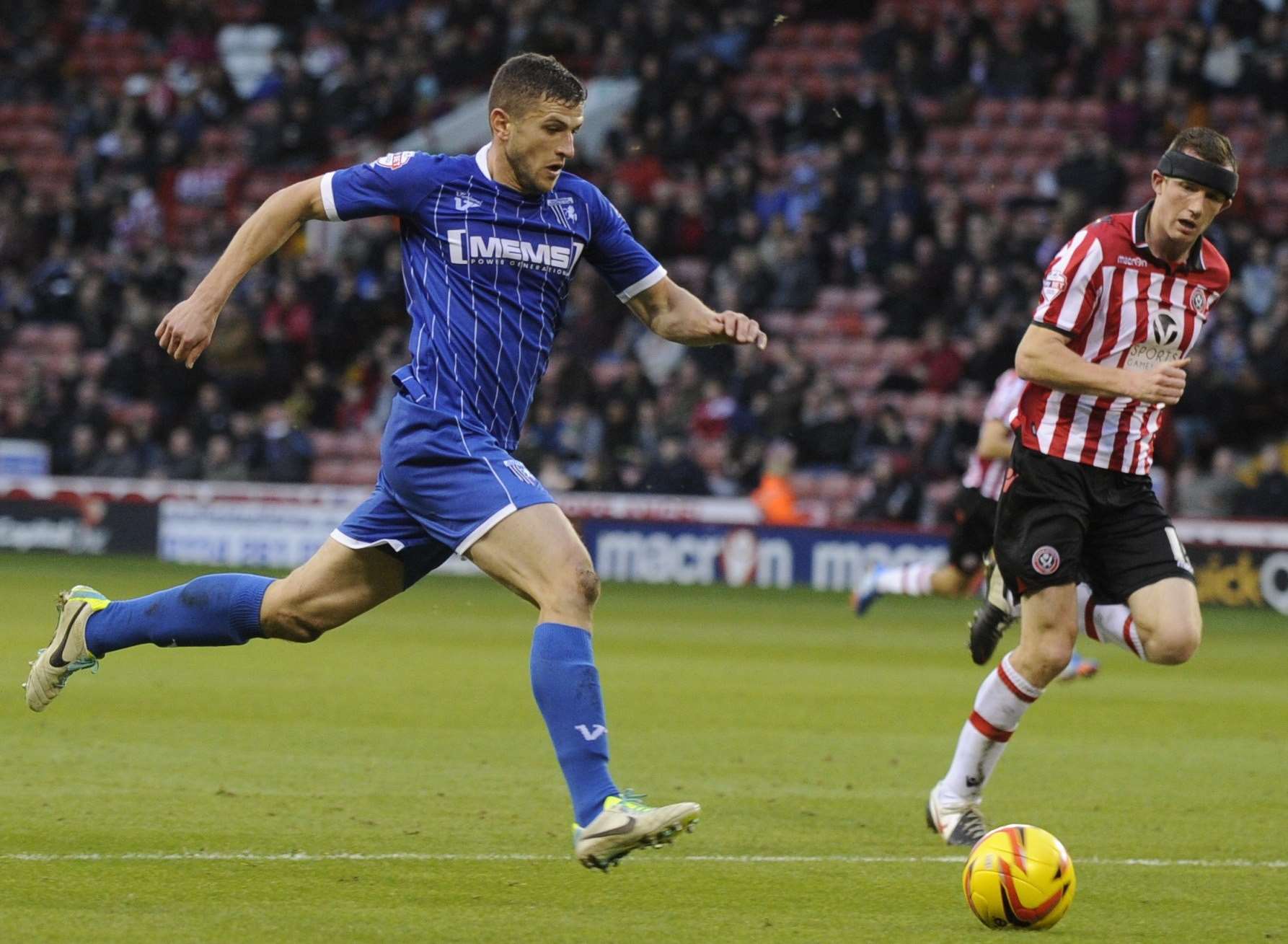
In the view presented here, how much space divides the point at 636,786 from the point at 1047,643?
6.43 ft

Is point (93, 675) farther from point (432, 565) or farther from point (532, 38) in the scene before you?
point (532, 38)

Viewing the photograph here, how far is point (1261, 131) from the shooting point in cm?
2280

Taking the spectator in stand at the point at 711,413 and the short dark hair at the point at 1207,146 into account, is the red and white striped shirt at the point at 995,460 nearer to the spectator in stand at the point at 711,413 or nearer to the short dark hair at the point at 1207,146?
the short dark hair at the point at 1207,146

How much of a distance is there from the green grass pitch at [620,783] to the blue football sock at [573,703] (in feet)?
1.22

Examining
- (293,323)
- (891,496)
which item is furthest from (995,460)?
(293,323)

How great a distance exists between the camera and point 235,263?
598cm

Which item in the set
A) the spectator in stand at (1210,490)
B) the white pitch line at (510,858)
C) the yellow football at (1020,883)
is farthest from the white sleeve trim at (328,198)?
the spectator in stand at (1210,490)

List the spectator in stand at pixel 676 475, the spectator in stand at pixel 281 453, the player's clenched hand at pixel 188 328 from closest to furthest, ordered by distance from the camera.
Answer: the player's clenched hand at pixel 188 328 → the spectator in stand at pixel 676 475 → the spectator in stand at pixel 281 453

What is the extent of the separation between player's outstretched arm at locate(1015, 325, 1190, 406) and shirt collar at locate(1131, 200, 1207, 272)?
326 millimetres

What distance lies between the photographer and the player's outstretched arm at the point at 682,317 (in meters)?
6.46

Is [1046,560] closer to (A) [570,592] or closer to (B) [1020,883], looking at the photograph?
(B) [1020,883]

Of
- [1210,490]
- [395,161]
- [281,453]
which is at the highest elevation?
[395,161]

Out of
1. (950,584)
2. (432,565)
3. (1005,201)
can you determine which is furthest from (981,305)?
(432,565)

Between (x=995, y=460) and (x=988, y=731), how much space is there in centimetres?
547
